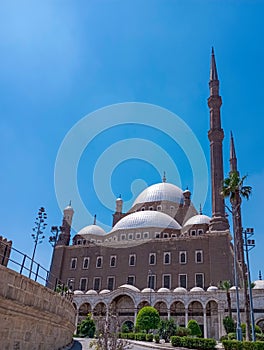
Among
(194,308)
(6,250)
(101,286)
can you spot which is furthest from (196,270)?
(6,250)

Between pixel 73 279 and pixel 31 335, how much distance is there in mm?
37683

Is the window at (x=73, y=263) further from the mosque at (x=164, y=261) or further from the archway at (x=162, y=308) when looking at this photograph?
the archway at (x=162, y=308)

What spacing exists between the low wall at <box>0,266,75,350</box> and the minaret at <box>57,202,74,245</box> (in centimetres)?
3830

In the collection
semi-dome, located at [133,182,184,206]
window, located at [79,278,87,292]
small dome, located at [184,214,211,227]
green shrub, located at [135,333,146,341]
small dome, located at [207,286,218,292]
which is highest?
semi-dome, located at [133,182,184,206]

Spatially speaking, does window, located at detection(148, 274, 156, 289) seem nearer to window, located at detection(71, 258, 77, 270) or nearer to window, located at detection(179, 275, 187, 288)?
window, located at detection(179, 275, 187, 288)

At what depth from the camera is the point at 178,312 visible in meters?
39.1

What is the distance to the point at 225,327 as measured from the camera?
32.0m

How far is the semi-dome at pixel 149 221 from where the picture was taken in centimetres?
4838

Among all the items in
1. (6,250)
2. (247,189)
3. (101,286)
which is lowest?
(6,250)

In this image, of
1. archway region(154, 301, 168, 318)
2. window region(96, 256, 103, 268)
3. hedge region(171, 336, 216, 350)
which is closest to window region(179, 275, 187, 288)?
archway region(154, 301, 168, 318)

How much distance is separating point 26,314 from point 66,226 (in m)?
43.8

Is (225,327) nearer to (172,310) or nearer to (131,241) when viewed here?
(172,310)

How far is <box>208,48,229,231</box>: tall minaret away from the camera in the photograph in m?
41.4

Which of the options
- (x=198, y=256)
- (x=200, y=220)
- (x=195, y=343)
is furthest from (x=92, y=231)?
(x=195, y=343)
